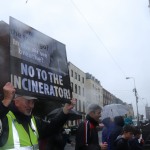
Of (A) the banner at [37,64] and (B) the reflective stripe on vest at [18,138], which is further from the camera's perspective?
(A) the banner at [37,64]

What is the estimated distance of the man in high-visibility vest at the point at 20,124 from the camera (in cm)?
239

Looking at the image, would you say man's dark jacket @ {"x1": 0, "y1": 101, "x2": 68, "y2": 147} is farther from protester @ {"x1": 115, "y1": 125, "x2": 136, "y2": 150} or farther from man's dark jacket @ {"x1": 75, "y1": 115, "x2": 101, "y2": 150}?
protester @ {"x1": 115, "y1": 125, "x2": 136, "y2": 150}

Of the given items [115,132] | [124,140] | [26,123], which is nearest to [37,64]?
[26,123]

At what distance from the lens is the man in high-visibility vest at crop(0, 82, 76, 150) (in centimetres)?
239

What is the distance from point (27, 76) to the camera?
3.16 m

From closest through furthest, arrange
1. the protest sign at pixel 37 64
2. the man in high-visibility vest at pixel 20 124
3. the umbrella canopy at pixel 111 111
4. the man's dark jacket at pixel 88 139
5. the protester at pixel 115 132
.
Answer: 1. the man in high-visibility vest at pixel 20 124
2. the protest sign at pixel 37 64
3. the man's dark jacket at pixel 88 139
4. the protester at pixel 115 132
5. the umbrella canopy at pixel 111 111

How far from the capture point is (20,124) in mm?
2633

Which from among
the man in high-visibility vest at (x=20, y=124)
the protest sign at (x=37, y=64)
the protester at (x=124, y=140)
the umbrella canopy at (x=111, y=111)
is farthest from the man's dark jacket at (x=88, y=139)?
the umbrella canopy at (x=111, y=111)

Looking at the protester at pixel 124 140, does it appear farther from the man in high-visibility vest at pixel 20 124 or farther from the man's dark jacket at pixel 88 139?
the man in high-visibility vest at pixel 20 124

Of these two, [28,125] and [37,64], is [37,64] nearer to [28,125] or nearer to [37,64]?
[37,64]

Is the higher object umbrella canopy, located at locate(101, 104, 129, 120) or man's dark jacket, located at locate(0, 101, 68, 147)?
umbrella canopy, located at locate(101, 104, 129, 120)

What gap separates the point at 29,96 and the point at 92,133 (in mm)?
1269

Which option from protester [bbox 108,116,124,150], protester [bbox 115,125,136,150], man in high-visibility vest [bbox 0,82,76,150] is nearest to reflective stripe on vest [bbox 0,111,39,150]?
man in high-visibility vest [bbox 0,82,76,150]

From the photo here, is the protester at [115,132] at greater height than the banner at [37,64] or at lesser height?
lesser
